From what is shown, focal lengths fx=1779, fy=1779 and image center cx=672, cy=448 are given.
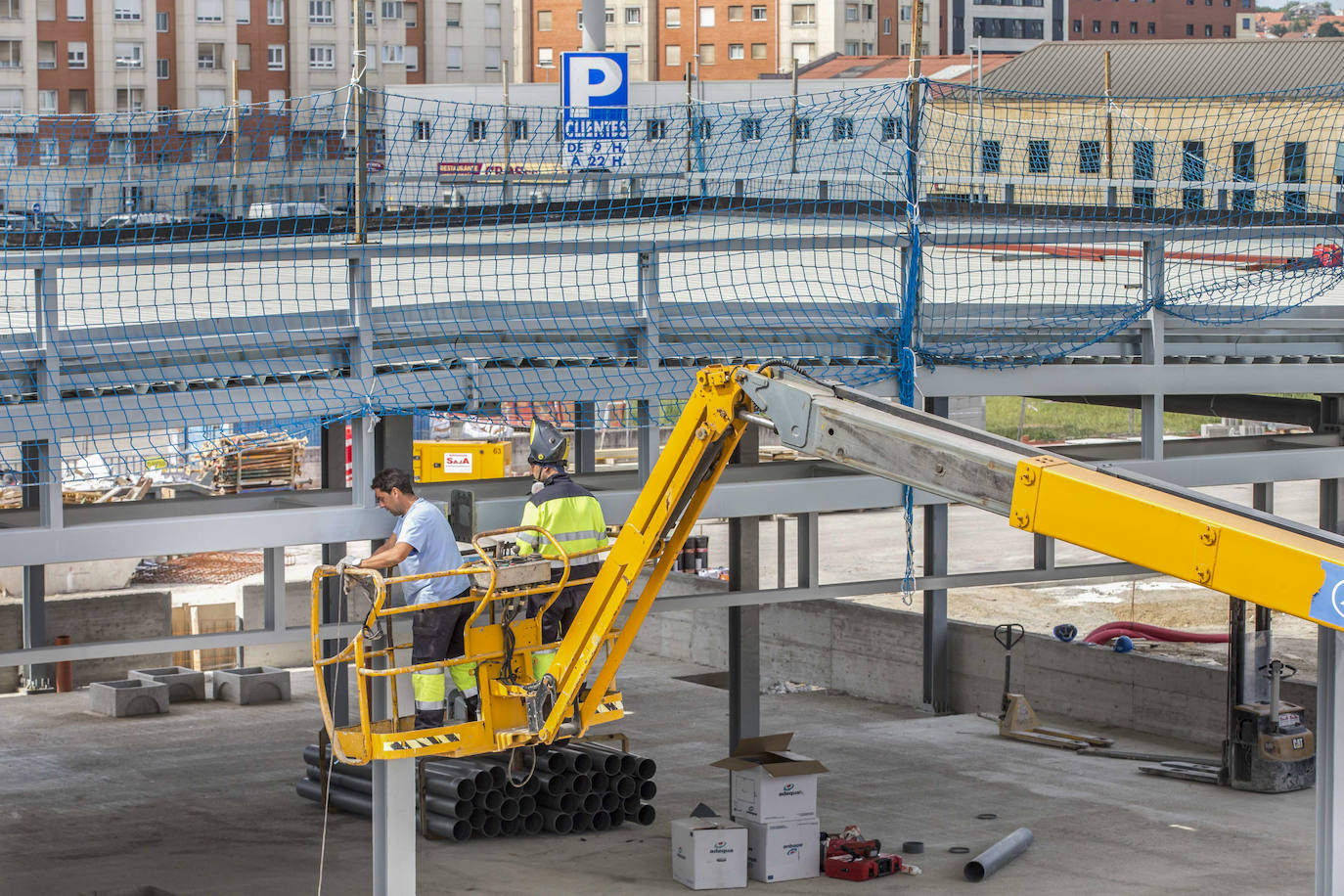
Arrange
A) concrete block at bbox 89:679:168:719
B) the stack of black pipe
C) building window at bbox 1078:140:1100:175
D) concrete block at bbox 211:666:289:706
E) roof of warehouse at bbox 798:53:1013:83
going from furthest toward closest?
roof of warehouse at bbox 798:53:1013:83
building window at bbox 1078:140:1100:175
concrete block at bbox 211:666:289:706
concrete block at bbox 89:679:168:719
the stack of black pipe

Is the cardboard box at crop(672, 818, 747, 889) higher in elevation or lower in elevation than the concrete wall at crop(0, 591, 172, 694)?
higher

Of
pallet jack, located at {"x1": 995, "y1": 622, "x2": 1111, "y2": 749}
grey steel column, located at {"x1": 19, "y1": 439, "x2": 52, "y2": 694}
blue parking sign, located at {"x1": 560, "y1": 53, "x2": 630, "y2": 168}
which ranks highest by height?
blue parking sign, located at {"x1": 560, "y1": 53, "x2": 630, "y2": 168}

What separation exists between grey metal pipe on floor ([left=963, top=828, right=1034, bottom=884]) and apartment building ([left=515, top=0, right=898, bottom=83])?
274 feet

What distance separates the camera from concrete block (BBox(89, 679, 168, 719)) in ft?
65.9

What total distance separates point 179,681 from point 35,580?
4918 millimetres

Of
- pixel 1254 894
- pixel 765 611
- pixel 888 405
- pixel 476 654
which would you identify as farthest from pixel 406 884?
pixel 765 611

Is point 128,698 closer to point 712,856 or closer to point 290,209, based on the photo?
point 712,856

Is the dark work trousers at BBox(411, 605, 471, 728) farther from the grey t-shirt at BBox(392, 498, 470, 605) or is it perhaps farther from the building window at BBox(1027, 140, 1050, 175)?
the building window at BBox(1027, 140, 1050, 175)

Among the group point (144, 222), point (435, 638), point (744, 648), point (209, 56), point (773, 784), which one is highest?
point (209, 56)

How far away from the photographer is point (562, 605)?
10352mm

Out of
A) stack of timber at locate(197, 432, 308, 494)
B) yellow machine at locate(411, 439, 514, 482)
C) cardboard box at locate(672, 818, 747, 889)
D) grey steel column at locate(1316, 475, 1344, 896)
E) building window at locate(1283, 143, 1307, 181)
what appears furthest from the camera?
stack of timber at locate(197, 432, 308, 494)

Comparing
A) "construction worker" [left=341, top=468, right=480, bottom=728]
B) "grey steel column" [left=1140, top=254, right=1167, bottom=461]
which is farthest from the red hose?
"construction worker" [left=341, top=468, right=480, bottom=728]

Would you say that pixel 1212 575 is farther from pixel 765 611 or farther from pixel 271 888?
pixel 765 611

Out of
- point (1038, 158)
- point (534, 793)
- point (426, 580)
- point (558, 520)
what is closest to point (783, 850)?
point (534, 793)
